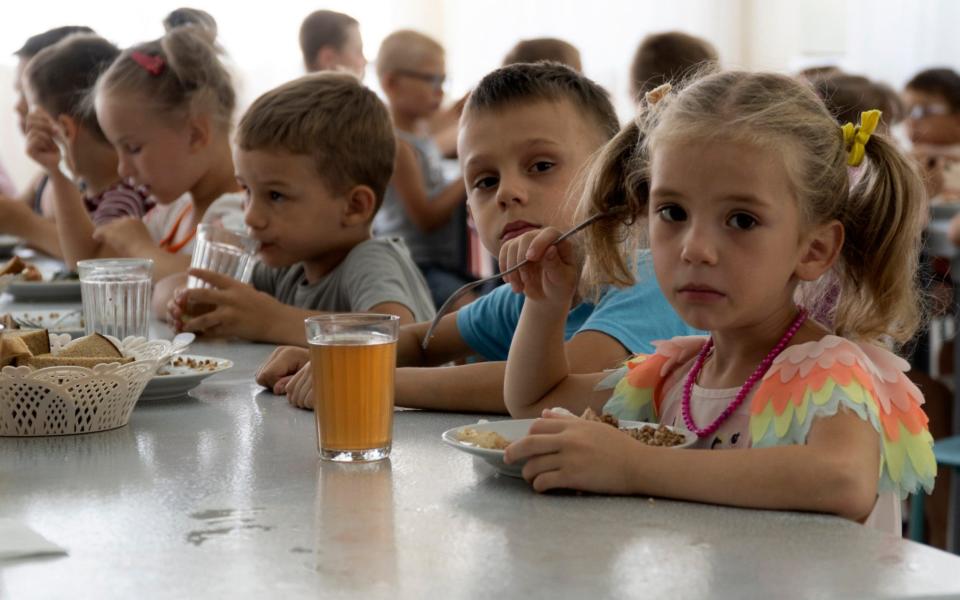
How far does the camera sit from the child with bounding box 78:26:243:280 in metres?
2.53

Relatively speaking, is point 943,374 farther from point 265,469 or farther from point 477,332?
point 265,469

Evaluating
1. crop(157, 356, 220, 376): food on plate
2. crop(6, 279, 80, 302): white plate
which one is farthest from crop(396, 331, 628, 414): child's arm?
crop(6, 279, 80, 302): white plate

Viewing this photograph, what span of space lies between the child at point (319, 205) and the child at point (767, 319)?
756 millimetres

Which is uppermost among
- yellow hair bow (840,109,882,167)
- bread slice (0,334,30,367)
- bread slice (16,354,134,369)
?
yellow hair bow (840,109,882,167)

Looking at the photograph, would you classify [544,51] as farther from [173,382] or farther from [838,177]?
[838,177]

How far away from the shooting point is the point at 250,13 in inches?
226

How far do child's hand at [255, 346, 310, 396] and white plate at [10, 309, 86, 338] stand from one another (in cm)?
45

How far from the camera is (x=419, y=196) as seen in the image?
3916mm

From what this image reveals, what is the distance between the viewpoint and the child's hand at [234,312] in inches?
71.0

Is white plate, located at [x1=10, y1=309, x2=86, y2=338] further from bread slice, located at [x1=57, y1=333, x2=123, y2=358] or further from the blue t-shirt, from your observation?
the blue t-shirt

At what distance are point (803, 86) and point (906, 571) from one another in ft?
1.58

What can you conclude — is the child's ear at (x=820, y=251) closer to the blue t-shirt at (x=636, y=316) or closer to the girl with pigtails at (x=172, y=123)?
the blue t-shirt at (x=636, y=316)

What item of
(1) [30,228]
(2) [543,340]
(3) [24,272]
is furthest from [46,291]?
(2) [543,340]

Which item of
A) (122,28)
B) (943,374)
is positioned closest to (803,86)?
(943,374)
